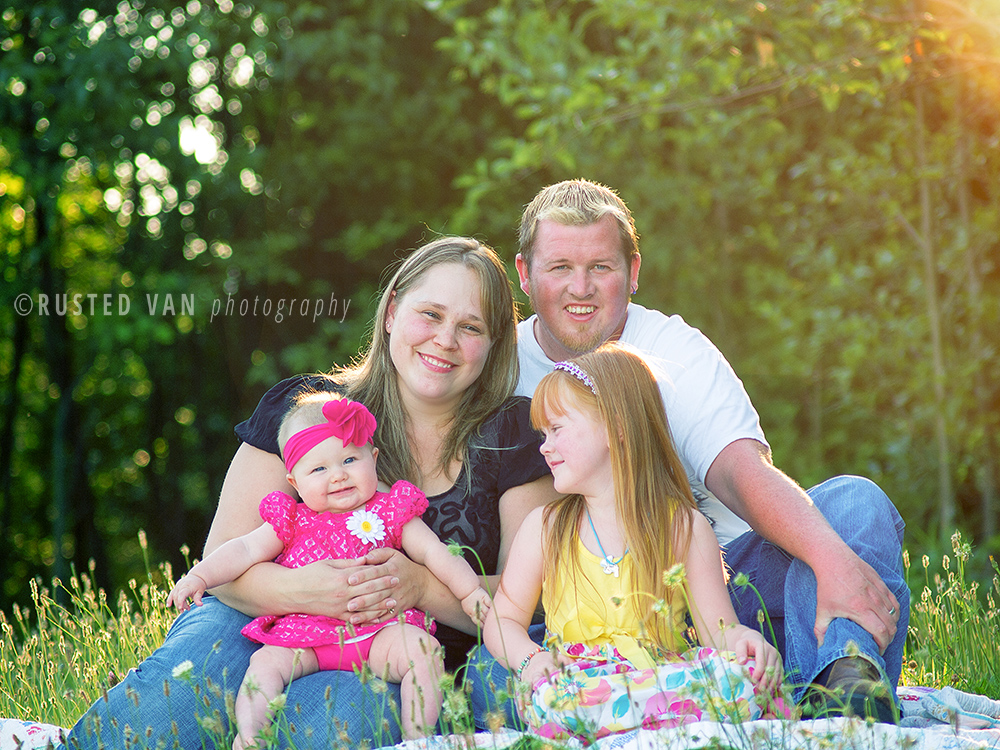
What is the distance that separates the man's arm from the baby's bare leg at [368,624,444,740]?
2.83 ft

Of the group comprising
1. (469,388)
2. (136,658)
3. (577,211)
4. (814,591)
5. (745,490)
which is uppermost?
(577,211)

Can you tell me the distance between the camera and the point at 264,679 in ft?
7.93

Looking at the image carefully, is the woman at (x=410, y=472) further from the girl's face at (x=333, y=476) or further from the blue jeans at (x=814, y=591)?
the blue jeans at (x=814, y=591)

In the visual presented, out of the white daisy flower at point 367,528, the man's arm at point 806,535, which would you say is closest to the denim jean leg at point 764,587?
the man's arm at point 806,535

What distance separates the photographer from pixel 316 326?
7410 mm

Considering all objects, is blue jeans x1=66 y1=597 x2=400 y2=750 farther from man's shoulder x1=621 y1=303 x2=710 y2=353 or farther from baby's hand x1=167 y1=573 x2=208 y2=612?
man's shoulder x1=621 y1=303 x2=710 y2=353

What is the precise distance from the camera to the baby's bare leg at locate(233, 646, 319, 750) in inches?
88.0

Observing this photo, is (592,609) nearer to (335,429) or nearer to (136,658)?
(335,429)

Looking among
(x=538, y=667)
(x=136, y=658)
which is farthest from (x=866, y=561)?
(x=136, y=658)

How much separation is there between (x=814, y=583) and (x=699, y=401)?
2.00 feet

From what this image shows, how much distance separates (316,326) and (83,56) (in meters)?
2.31

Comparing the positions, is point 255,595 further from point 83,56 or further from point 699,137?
point 83,56

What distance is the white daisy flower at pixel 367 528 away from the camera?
261 centimetres

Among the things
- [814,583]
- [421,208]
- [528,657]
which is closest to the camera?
[528,657]
